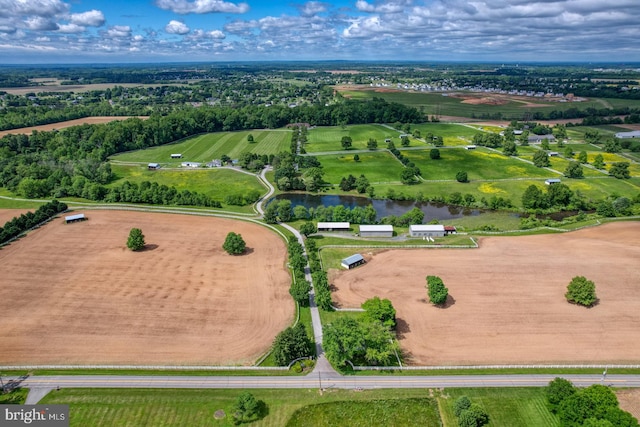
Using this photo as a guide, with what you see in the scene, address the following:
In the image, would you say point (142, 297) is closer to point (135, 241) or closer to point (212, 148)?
point (135, 241)

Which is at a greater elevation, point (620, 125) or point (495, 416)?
point (620, 125)

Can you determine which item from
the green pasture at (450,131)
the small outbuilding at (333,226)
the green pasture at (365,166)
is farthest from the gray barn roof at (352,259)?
the green pasture at (450,131)

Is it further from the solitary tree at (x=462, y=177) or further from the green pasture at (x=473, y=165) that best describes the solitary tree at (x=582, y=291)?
the green pasture at (x=473, y=165)

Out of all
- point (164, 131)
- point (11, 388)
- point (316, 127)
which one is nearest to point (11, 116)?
point (164, 131)

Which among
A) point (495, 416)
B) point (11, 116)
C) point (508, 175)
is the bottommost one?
point (495, 416)

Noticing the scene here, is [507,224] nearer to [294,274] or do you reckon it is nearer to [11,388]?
[294,274]

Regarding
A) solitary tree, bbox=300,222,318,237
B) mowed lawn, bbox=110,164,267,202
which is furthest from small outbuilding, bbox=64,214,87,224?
solitary tree, bbox=300,222,318,237
